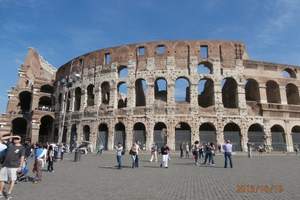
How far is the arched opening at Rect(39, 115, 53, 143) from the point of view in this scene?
3566 centimetres

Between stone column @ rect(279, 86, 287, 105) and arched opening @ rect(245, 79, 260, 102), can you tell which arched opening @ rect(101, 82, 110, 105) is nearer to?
arched opening @ rect(245, 79, 260, 102)

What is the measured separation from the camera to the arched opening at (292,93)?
95.6 ft

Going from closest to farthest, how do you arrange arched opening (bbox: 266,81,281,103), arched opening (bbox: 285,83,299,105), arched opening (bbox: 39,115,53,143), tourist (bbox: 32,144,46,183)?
tourist (bbox: 32,144,46,183), arched opening (bbox: 266,81,281,103), arched opening (bbox: 285,83,299,105), arched opening (bbox: 39,115,53,143)

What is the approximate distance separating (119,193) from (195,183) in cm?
267

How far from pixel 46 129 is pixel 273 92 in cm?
3069

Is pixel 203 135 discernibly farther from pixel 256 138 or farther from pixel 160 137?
pixel 256 138

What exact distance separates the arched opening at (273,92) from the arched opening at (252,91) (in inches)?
70.9

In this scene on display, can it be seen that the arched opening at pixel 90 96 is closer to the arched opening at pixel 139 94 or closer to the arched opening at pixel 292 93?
the arched opening at pixel 139 94

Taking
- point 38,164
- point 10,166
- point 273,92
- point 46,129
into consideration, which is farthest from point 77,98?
point 10,166

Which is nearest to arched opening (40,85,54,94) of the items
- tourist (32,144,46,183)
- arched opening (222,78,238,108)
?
arched opening (222,78,238,108)

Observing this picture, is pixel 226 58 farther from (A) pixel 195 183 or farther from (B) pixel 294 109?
(A) pixel 195 183

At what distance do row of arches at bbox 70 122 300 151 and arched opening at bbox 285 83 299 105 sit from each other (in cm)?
303

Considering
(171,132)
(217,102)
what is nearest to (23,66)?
(171,132)

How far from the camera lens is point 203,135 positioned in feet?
84.8
